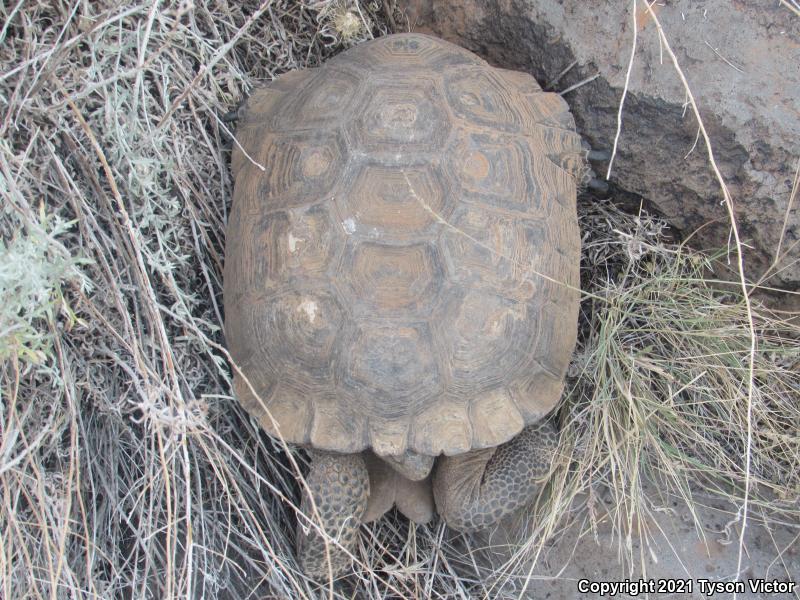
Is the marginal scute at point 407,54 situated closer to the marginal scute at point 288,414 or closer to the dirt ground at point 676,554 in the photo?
the marginal scute at point 288,414

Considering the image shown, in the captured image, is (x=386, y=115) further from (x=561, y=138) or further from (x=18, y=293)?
(x=18, y=293)

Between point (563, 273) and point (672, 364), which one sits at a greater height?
point (563, 273)

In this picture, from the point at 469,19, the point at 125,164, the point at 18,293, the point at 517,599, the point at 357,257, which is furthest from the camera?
the point at 469,19

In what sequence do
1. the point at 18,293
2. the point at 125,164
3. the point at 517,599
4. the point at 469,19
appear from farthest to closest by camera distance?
1. the point at 469,19
2. the point at 517,599
3. the point at 125,164
4. the point at 18,293

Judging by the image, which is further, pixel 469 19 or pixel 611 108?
pixel 469 19

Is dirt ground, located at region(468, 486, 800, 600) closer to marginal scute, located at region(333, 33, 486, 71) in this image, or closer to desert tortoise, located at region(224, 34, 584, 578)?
desert tortoise, located at region(224, 34, 584, 578)

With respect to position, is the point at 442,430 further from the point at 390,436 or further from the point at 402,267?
the point at 402,267

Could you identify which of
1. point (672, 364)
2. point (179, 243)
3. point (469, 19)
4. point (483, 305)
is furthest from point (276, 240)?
point (672, 364)

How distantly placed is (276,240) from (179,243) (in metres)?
0.43

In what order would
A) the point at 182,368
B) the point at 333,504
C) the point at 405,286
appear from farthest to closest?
the point at 182,368, the point at 333,504, the point at 405,286

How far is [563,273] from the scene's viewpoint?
2.28m

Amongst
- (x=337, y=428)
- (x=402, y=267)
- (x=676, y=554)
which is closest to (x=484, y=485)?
(x=337, y=428)

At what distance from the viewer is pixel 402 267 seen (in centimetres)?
204

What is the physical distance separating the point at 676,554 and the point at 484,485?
634 mm
